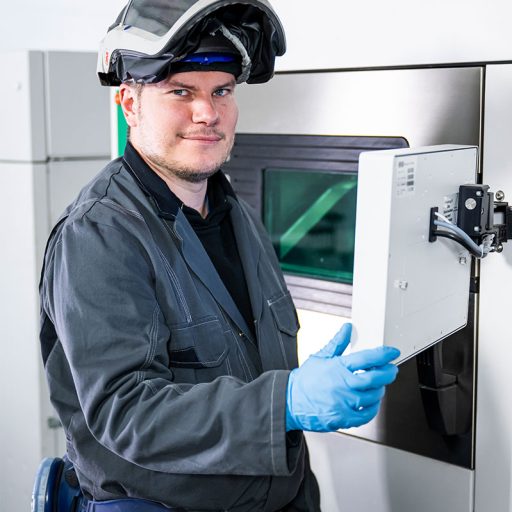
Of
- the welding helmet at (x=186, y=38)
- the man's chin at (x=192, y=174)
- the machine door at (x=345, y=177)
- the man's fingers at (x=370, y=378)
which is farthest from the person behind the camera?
the machine door at (x=345, y=177)

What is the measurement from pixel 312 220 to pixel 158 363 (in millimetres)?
674

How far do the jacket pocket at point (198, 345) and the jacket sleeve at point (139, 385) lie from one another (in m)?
0.03

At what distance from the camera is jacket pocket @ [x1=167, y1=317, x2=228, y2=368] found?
1.33 meters

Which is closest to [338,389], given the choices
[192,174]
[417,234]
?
[417,234]

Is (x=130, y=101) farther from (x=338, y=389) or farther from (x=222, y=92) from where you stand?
(x=338, y=389)

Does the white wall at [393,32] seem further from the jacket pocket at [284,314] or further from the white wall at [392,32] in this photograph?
the jacket pocket at [284,314]

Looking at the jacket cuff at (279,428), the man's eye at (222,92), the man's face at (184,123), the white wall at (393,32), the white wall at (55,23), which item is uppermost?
the white wall at (55,23)

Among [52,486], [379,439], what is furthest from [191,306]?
[379,439]

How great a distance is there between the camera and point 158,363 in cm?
127

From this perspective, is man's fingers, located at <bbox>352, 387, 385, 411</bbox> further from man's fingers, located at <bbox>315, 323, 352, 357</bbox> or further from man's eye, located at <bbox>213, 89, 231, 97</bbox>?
man's eye, located at <bbox>213, 89, 231, 97</bbox>

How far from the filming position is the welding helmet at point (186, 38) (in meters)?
1.30

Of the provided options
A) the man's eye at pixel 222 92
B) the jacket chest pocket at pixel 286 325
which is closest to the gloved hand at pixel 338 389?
the jacket chest pocket at pixel 286 325

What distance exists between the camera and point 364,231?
114cm

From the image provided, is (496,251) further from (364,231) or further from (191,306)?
(191,306)
